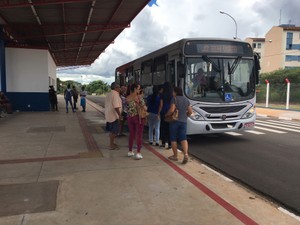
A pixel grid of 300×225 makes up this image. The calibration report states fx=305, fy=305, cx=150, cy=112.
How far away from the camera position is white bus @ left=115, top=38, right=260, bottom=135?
9133mm

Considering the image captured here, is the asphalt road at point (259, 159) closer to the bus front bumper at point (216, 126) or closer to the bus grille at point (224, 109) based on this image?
the bus front bumper at point (216, 126)

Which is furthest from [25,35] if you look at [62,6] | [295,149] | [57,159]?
[295,149]

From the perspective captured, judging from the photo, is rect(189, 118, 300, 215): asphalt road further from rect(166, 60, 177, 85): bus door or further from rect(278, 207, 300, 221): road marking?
rect(166, 60, 177, 85): bus door

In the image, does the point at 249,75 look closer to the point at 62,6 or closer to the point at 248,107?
the point at 248,107

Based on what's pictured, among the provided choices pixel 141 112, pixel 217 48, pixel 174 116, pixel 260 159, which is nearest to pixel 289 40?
pixel 217 48

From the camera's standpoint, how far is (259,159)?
7715 mm

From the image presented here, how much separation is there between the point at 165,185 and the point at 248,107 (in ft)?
17.5

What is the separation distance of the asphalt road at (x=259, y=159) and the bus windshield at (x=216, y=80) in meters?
1.54

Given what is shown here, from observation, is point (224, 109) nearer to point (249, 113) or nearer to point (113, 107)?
point (249, 113)

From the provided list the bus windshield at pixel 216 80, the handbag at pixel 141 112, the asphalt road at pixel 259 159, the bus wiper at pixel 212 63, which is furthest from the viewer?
the bus wiper at pixel 212 63

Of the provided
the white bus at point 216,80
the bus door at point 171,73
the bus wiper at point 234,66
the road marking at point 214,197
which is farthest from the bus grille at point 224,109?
the road marking at point 214,197

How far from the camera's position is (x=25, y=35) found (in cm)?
2128

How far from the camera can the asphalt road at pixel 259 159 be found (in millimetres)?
5500

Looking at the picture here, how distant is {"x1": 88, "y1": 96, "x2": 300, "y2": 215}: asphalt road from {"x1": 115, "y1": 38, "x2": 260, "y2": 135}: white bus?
2.47 feet
